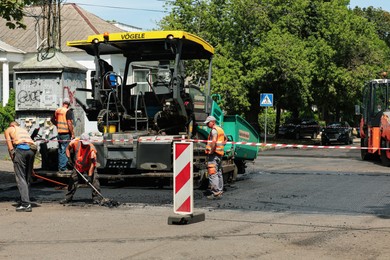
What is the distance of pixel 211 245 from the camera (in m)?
7.79

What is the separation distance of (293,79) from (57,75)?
22.0m

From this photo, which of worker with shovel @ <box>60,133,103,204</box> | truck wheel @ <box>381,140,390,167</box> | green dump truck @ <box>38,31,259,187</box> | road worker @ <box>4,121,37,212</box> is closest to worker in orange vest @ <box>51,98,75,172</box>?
green dump truck @ <box>38,31,259,187</box>

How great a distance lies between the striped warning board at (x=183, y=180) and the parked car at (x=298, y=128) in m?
36.2

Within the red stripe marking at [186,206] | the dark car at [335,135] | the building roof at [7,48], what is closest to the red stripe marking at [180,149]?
the red stripe marking at [186,206]

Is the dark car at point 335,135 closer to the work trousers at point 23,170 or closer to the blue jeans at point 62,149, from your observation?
the blue jeans at point 62,149

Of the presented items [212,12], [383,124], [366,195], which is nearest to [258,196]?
[366,195]

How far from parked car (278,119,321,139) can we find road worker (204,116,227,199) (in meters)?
33.0

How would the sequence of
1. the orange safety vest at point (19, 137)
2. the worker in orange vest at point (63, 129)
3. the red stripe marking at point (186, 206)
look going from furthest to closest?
1. the worker in orange vest at point (63, 129)
2. the orange safety vest at point (19, 137)
3. the red stripe marking at point (186, 206)

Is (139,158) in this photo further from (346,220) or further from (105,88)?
(346,220)

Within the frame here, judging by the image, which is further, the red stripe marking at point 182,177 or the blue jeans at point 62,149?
the blue jeans at point 62,149

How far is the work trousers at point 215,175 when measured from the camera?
40.1ft

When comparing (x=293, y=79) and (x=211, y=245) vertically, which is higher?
(x=293, y=79)

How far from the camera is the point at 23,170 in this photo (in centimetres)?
1098

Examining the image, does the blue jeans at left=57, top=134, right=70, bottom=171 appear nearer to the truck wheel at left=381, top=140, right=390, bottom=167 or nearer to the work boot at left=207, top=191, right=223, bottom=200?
the work boot at left=207, top=191, right=223, bottom=200
